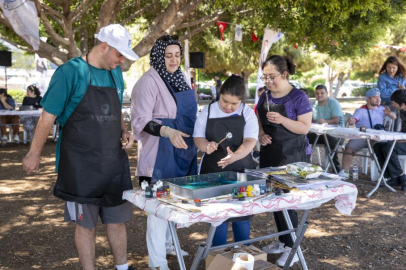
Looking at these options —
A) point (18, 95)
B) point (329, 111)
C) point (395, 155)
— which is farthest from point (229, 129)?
point (18, 95)

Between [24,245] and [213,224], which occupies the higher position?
[213,224]

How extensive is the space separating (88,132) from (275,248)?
1.85m

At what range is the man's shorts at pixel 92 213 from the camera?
9.34 ft

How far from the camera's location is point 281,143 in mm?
3523

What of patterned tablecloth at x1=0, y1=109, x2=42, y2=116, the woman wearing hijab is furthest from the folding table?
patterned tablecloth at x1=0, y1=109, x2=42, y2=116

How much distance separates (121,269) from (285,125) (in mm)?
1490

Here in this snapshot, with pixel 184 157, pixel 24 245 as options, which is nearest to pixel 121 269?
pixel 184 157

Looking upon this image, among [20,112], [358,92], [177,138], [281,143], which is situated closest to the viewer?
[177,138]

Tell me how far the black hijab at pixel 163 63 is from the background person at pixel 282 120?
66cm

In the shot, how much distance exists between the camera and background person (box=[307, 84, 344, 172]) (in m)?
7.17

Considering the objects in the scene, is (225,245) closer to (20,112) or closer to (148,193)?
(148,193)

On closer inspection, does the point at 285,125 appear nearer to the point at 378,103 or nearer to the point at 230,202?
the point at 230,202

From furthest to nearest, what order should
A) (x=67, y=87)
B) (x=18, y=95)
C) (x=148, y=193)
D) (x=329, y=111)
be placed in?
(x=18, y=95) → (x=329, y=111) → (x=67, y=87) → (x=148, y=193)

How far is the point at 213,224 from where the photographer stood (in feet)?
7.91
